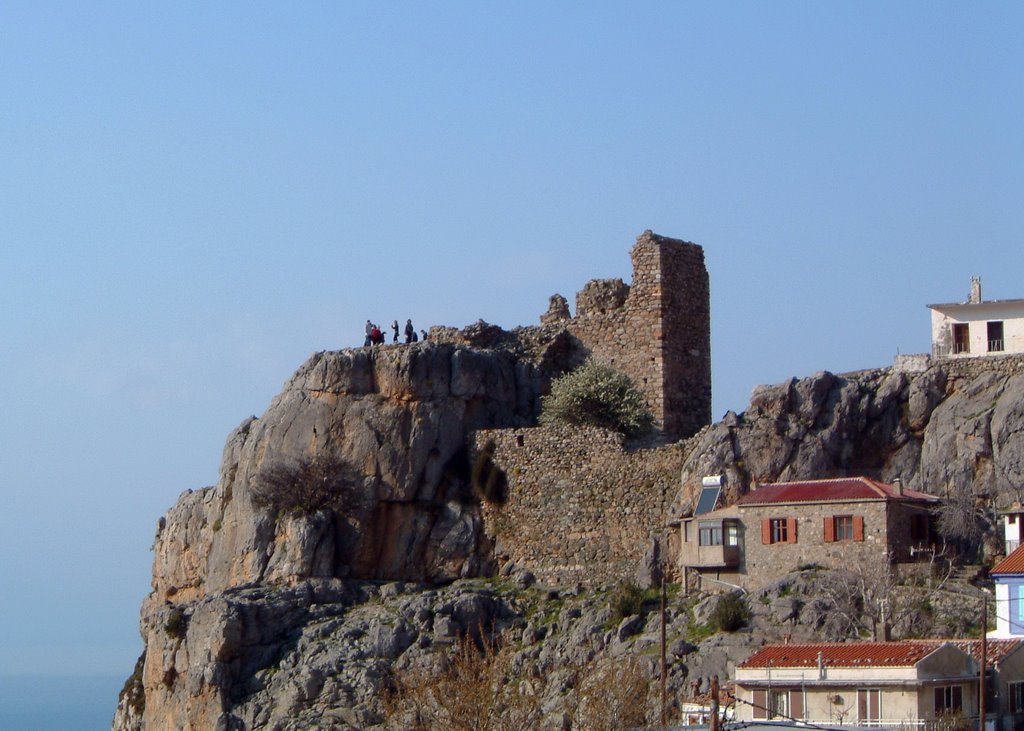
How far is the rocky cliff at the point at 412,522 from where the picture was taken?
218 ft

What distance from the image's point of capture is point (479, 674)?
2359 inches

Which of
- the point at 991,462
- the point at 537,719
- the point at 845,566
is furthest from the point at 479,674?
the point at 991,462

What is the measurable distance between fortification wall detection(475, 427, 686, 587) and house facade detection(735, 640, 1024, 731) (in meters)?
11.4

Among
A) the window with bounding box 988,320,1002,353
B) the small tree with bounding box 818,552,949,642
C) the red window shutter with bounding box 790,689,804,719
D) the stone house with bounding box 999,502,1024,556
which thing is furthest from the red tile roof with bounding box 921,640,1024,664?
the window with bounding box 988,320,1002,353

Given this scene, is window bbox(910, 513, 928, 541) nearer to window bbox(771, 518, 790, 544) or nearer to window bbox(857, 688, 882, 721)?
window bbox(771, 518, 790, 544)

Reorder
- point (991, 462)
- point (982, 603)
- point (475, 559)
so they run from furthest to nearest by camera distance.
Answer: point (475, 559)
point (991, 462)
point (982, 603)

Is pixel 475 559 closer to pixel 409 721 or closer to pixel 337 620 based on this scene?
pixel 337 620

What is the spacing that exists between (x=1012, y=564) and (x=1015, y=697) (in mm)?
4259

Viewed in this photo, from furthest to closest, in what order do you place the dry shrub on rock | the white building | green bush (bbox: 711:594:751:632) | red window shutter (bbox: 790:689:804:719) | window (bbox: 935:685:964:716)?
1. the white building
2. green bush (bbox: 711:594:751:632)
3. red window shutter (bbox: 790:689:804:719)
4. window (bbox: 935:685:964:716)
5. the dry shrub on rock

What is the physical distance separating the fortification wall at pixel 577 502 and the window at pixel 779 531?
4.05 meters

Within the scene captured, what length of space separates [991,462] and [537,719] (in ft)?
50.6

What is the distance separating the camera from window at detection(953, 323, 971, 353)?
70875 millimetres

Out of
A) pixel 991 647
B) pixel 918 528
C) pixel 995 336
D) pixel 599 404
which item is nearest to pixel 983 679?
pixel 991 647

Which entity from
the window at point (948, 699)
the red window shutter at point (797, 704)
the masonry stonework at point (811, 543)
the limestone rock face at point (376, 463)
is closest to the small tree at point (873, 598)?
the masonry stonework at point (811, 543)
